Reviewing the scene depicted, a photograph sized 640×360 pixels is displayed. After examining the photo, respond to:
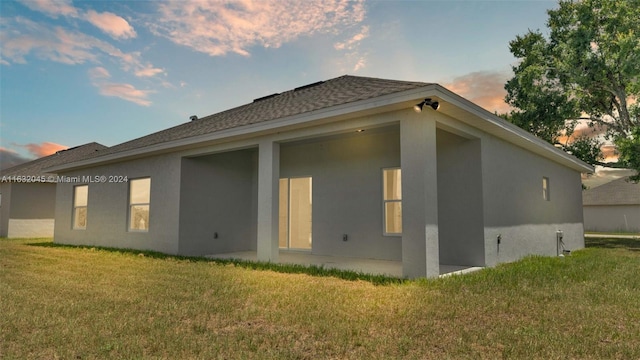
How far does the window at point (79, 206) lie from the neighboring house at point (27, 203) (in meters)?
3.61

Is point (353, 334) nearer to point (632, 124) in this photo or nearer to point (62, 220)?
point (62, 220)

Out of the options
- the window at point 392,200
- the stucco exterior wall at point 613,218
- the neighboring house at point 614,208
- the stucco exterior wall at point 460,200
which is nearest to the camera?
the stucco exterior wall at point 460,200

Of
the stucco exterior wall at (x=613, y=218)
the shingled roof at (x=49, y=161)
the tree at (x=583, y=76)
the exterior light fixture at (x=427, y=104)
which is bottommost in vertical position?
the stucco exterior wall at (x=613, y=218)

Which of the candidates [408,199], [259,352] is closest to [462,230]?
[408,199]

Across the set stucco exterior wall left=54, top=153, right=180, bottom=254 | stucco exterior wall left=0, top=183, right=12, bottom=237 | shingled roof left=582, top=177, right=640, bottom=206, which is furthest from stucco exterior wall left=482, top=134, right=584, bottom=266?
shingled roof left=582, top=177, right=640, bottom=206

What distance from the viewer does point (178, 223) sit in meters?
9.64

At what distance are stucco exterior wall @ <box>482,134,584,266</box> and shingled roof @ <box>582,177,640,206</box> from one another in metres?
21.2

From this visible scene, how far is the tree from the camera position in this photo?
15.5m

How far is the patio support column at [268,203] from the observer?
789 centimetres

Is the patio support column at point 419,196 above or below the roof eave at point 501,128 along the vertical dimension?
below

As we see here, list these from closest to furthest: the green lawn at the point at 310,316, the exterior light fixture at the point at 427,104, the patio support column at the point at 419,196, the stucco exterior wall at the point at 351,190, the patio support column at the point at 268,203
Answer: the green lawn at the point at 310,316, the exterior light fixture at the point at 427,104, the patio support column at the point at 419,196, the patio support column at the point at 268,203, the stucco exterior wall at the point at 351,190

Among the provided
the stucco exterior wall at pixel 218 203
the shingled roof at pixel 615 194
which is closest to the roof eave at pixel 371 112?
the stucco exterior wall at pixel 218 203

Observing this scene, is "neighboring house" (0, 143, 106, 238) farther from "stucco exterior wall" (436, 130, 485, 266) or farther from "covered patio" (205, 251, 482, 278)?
"stucco exterior wall" (436, 130, 485, 266)

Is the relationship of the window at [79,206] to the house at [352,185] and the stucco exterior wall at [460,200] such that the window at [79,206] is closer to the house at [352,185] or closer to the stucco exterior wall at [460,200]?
the house at [352,185]
